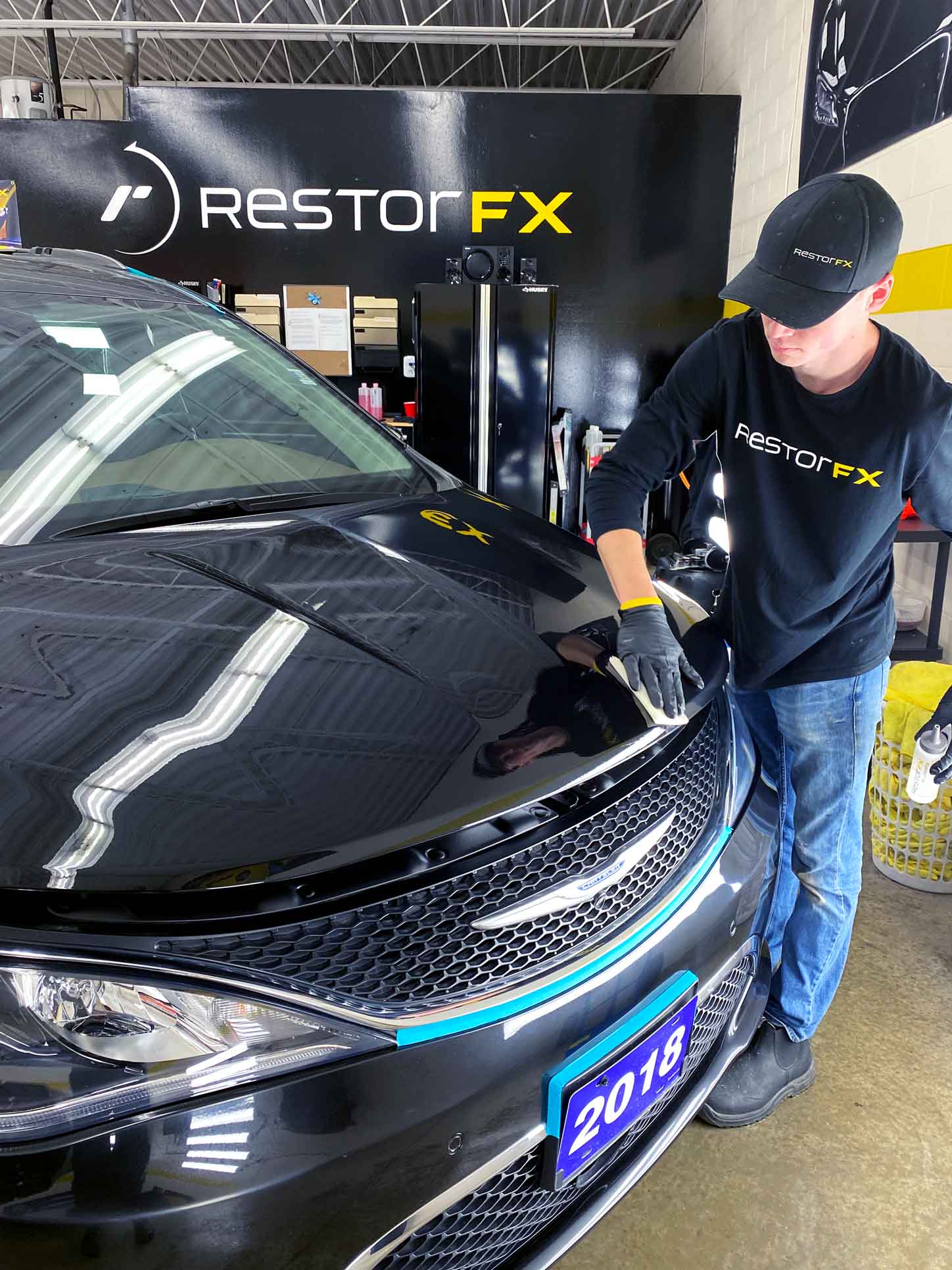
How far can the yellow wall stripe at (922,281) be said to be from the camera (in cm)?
305

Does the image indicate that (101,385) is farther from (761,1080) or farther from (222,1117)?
(761,1080)

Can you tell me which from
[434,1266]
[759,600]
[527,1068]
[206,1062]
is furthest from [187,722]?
[759,600]

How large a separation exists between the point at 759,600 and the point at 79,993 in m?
1.09

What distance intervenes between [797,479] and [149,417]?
111 cm

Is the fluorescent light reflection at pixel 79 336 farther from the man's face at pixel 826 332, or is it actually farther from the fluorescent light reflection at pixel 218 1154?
the fluorescent light reflection at pixel 218 1154

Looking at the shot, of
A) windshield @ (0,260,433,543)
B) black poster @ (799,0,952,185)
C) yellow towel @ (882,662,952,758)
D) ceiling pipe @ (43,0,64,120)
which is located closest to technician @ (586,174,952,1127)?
windshield @ (0,260,433,543)

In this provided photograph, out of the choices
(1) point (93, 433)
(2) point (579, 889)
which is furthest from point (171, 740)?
(1) point (93, 433)

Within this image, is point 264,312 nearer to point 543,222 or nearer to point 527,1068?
point 543,222

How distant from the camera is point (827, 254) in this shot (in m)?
1.17

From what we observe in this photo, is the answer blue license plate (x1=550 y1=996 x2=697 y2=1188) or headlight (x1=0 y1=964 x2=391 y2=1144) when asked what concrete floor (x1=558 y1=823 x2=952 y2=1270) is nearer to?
blue license plate (x1=550 y1=996 x2=697 y2=1188)

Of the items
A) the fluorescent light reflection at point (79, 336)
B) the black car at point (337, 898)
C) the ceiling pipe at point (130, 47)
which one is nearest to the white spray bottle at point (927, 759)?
the black car at point (337, 898)

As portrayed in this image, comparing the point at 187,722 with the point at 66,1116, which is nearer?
the point at 66,1116

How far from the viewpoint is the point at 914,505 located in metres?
1.37

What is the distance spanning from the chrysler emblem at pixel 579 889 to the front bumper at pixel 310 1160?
86 millimetres
